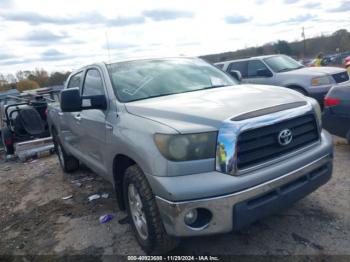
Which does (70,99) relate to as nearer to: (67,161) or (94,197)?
(94,197)

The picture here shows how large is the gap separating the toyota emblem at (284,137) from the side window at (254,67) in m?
7.44

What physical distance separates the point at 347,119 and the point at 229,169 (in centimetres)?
316

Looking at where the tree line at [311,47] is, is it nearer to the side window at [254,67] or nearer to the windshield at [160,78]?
the side window at [254,67]

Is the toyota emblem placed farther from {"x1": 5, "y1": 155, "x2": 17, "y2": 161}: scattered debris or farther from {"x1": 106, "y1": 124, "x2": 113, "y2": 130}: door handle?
{"x1": 5, "y1": 155, "x2": 17, "y2": 161}: scattered debris

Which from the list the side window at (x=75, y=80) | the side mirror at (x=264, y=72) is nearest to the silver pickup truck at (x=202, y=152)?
the side window at (x=75, y=80)

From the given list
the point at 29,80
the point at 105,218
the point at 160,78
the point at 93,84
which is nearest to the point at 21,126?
the point at 93,84

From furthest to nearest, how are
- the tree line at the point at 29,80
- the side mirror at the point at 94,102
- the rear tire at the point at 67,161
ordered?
the tree line at the point at 29,80
the rear tire at the point at 67,161
the side mirror at the point at 94,102

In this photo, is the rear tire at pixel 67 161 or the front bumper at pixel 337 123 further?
the rear tire at pixel 67 161

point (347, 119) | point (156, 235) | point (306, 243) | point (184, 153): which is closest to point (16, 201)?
point (156, 235)

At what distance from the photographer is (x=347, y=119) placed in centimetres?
482

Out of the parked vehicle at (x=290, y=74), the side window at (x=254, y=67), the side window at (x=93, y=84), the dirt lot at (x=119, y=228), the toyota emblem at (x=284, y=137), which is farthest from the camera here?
the side window at (x=254, y=67)

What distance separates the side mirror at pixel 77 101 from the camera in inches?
133

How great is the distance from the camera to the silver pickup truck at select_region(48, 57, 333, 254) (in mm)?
2502

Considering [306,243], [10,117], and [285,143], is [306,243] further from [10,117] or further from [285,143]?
[10,117]
